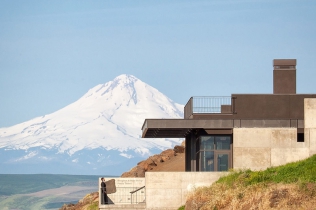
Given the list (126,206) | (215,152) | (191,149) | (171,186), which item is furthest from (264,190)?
(191,149)

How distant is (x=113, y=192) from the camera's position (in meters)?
68.6

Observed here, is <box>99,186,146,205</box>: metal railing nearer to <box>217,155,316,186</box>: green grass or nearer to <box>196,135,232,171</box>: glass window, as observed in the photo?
<box>196,135,232,171</box>: glass window

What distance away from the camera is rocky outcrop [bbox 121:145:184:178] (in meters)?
96.2

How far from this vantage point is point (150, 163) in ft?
328

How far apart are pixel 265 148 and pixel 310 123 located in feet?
9.75

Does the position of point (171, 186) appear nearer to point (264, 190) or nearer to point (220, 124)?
point (220, 124)

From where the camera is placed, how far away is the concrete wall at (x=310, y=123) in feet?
199

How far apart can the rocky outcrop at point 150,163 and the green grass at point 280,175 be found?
3570 cm

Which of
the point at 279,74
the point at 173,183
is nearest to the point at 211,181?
the point at 173,183

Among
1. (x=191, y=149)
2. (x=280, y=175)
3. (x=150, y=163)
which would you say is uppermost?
(x=191, y=149)

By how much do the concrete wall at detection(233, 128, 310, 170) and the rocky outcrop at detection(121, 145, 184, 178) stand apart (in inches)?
1316

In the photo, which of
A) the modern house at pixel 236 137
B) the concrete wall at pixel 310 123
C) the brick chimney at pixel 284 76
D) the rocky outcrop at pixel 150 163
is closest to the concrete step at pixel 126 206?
the modern house at pixel 236 137

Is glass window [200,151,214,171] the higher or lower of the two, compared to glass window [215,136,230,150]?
lower

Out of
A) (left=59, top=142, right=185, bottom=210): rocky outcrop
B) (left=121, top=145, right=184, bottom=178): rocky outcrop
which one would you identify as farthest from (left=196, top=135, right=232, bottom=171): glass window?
(left=121, top=145, right=184, bottom=178): rocky outcrop
